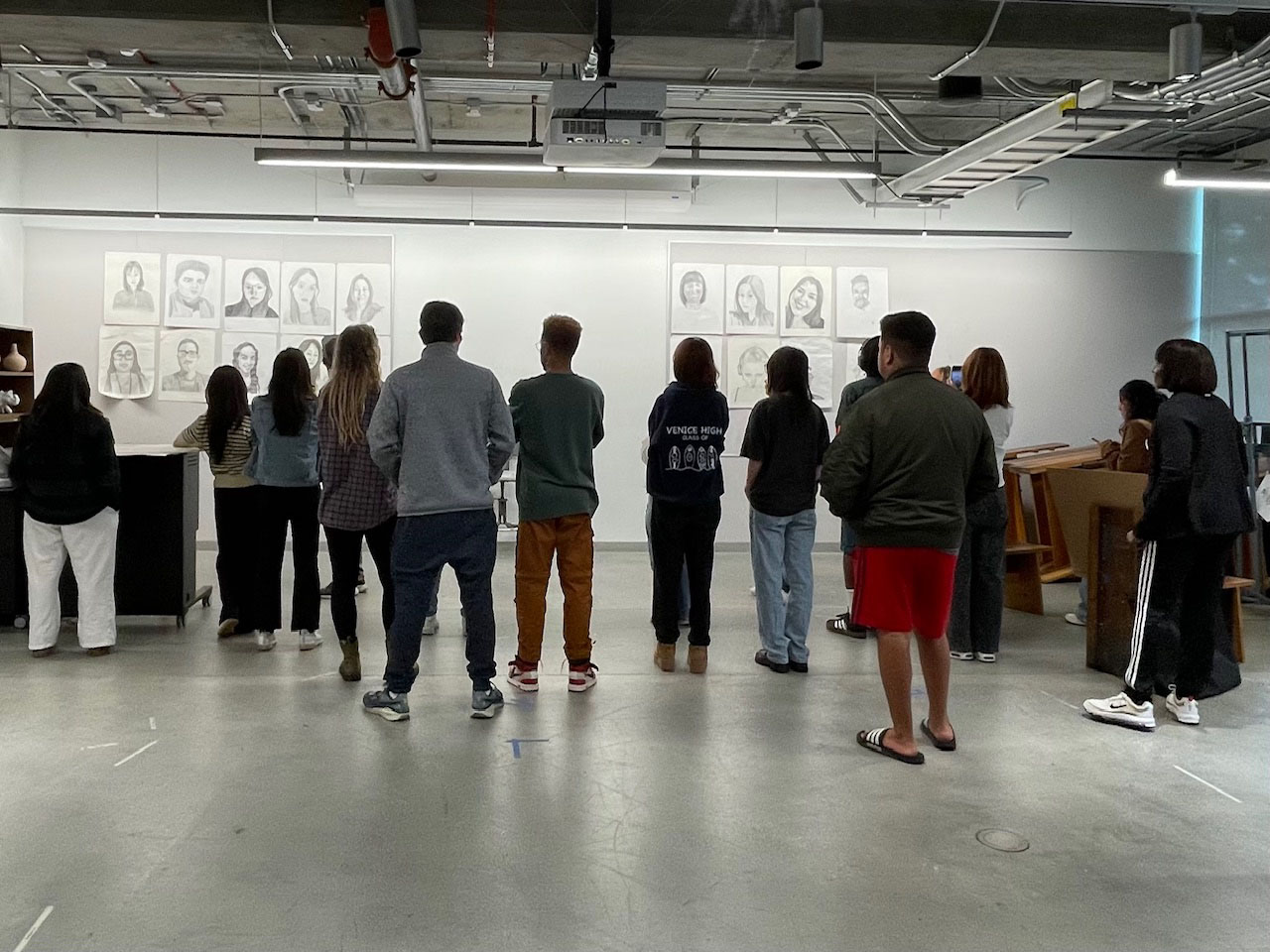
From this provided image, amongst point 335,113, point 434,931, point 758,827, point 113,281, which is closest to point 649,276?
point 335,113

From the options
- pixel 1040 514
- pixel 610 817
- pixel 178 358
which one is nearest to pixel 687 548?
pixel 610 817

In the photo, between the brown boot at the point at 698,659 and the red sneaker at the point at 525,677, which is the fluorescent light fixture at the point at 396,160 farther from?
the red sneaker at the point at 525,677

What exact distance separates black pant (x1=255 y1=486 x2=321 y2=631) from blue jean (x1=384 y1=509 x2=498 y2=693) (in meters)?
1.27

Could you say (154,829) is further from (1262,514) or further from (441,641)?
(1262,514)

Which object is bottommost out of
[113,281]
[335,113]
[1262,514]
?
[1262,514]

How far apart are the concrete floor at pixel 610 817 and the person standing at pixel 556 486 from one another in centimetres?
36

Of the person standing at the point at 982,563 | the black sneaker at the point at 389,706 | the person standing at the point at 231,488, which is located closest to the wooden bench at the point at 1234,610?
the person standing at the point at 982,563

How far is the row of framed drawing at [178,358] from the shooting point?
9539 mm

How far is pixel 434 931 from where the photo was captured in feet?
8.80

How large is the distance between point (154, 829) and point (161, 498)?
9.73 ft

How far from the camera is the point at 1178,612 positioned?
4496 mm

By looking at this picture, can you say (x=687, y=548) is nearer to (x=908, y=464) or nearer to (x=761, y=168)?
(x=908, y=464)

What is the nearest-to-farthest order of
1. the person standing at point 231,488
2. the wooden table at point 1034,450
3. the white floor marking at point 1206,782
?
1. the white floor marking at point 1206,782
2. the person standing at point 231,488
3. the wooden table at point 1034,450

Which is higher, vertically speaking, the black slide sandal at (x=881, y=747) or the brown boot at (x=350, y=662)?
the brown boot at (x=350, y=662)
